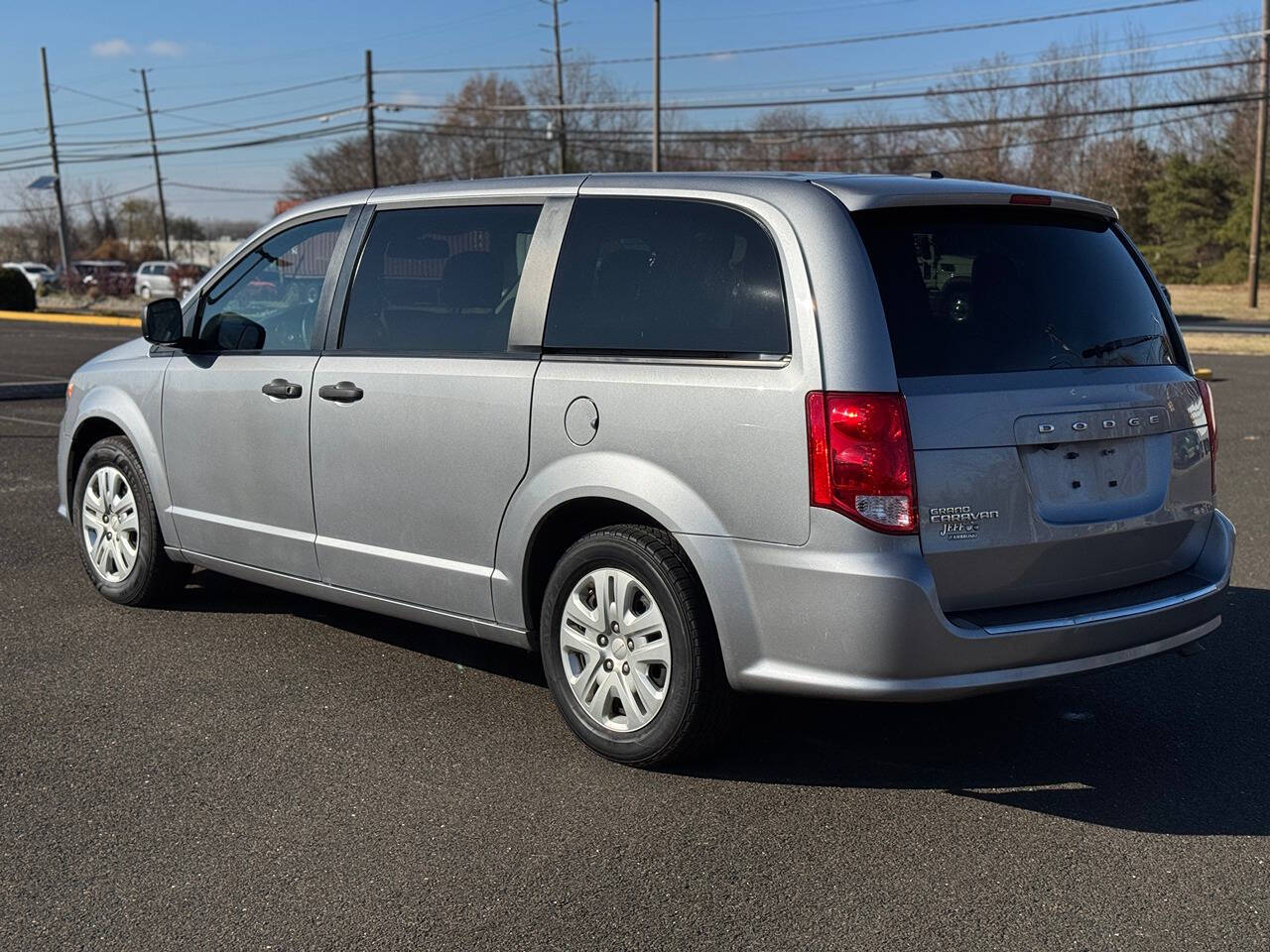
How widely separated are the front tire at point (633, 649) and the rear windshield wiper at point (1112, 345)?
143 cm

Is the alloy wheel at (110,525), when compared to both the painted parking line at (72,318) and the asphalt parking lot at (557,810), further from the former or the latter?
the painted parking line at (72,318)

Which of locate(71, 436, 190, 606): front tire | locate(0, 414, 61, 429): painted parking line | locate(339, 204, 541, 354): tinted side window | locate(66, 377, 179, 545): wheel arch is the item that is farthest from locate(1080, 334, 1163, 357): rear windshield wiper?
locate(0, 414, 61, 429): painted parking line

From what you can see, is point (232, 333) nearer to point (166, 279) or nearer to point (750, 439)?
point (750, 439)

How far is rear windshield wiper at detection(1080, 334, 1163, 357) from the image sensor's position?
428 centimetres

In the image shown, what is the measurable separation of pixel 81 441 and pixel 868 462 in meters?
4.43

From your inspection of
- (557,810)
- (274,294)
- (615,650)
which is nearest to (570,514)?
(615,650)

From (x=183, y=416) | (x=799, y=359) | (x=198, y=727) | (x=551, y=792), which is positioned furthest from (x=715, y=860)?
(x=183, y=416)

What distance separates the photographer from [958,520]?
12.7 ft

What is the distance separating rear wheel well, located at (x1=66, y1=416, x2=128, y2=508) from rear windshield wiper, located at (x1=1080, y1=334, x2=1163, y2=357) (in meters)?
4.54

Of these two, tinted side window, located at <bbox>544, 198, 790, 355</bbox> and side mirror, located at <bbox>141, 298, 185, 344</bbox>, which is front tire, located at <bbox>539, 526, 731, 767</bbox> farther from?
side mirror, located at <bbox>141, 298, 185, 344</bbox>

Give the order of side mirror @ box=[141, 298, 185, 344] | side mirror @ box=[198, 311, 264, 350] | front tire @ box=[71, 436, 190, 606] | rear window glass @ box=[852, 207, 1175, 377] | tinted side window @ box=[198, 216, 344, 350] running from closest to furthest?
rear window glass @ box=[852, 207, 1175, 377], tinted side window @ box=[198, 216, 344, 350], side mirror @ box=[198, 311, 264, 350], side mirror @ box=[141, 298, 185, 344], front tire @ box=[71, 436, 190, 606]

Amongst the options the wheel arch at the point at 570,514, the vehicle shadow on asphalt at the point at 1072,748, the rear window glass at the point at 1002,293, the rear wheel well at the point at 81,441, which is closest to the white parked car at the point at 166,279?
the rear wheel well at the point at 81,441

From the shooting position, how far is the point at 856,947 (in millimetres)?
3238

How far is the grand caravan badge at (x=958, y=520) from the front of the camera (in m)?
3.84
